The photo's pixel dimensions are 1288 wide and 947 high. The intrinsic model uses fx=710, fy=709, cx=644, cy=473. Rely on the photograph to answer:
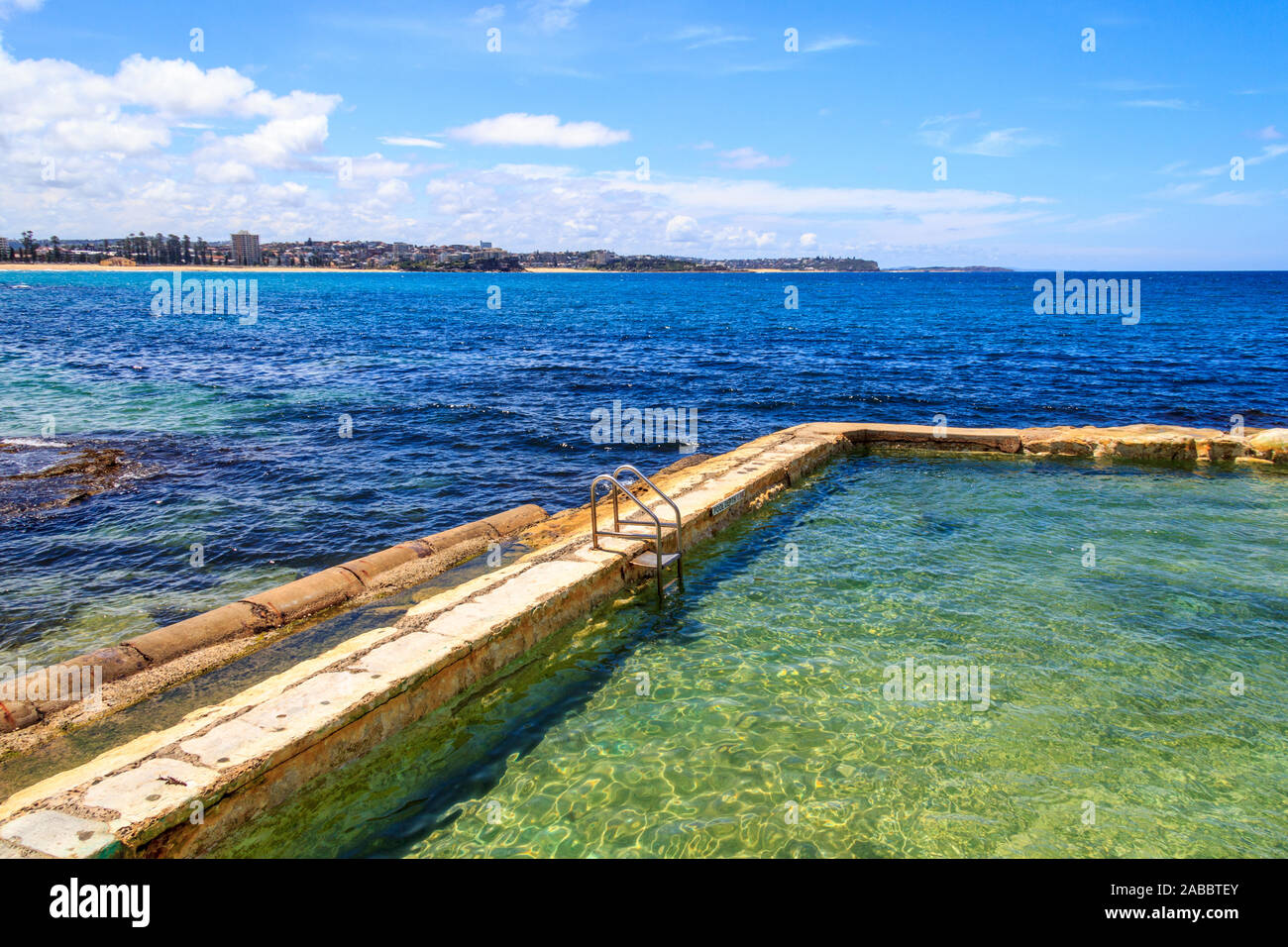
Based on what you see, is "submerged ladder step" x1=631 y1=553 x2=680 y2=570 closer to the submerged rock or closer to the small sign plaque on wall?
the small sign plaque on wall

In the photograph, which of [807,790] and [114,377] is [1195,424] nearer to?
[807,790]

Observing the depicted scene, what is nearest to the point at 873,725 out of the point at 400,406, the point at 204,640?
the point at 204,640

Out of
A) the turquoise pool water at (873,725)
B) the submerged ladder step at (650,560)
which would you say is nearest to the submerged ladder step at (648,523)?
the submerged ladder step at (650,560)

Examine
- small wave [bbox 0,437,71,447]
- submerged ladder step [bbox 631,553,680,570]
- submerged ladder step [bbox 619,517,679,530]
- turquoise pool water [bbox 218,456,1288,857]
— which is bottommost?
turquoise pool water [bbox 218,456,1288,857]

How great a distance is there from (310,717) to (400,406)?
18.8 meters

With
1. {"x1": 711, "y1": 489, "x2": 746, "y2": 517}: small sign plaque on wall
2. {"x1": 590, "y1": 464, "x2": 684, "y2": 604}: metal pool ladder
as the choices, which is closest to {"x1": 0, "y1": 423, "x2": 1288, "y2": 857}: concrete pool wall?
{"x1": 711, "y1": 489, "x2": 746, "y2": 517}: small sign plaque on wall

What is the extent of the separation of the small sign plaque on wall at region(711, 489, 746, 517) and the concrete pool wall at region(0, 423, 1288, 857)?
51mm

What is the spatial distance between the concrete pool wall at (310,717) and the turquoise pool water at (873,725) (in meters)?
0.23

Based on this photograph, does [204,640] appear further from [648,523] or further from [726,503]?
[726,503]

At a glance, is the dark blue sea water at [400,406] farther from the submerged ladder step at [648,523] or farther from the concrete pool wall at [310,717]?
the submerged ladder step at [648,523]

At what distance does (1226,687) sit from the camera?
6242mm

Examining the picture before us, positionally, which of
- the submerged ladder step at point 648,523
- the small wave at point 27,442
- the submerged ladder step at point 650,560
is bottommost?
the submerged ladder step at point 650,560

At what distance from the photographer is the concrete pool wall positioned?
3.95 meters

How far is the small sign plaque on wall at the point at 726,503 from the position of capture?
9955 mm
